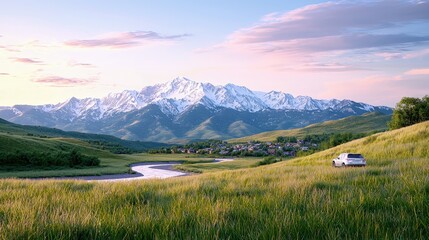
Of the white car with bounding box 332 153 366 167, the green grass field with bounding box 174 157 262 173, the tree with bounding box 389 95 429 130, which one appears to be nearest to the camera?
the white car with bounding box 332 153 366 167

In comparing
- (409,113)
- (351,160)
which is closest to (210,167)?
(409,113)

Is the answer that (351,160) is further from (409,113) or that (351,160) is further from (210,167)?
(409,113)

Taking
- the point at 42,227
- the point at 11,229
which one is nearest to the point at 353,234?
the point at 42,227

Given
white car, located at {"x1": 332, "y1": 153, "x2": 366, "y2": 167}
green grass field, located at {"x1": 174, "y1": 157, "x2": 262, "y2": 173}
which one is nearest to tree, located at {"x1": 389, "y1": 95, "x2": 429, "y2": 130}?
green grass field, located at {"x1": 174, "y1": 157, "x2": 262, "y2": 173}

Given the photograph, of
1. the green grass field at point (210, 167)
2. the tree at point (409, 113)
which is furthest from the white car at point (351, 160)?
the tree at point (409, 113)

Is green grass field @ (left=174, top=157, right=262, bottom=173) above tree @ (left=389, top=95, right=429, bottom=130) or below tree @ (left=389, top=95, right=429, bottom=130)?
below

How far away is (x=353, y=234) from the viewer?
15.4ft

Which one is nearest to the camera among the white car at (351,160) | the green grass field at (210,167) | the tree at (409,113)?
the white car at (351,160)

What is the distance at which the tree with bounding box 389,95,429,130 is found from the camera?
97688 millimetres

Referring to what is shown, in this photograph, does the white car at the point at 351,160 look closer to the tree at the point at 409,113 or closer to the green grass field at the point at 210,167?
the green grass field at the point at 210,167

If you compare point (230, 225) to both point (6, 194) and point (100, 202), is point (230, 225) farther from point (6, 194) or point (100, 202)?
point (6, 194)

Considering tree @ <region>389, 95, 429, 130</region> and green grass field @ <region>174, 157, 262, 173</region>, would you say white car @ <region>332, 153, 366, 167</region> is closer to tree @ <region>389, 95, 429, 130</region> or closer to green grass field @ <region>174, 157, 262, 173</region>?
green grass field @ <region>174, 157, 262, 173</region>

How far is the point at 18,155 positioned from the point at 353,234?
83238 mm

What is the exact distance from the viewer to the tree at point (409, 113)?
97688 millimetres
